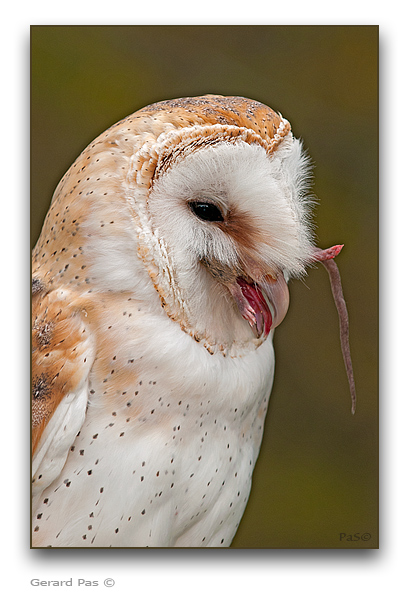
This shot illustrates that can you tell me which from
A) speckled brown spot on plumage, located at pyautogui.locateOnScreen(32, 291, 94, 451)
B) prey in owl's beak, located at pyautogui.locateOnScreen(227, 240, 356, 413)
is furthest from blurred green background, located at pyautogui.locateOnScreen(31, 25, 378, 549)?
speckled brown spot on plumage, located at pyautogui.locateOnScreen(32, 291, 94, 451)

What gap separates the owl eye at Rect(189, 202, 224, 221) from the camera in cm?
129

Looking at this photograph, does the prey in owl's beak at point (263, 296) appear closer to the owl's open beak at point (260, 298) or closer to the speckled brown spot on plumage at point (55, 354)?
the owl's open beak at point (260, 298)

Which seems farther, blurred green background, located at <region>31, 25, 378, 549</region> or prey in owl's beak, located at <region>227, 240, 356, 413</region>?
blurred green background, located at <region>31, 25, 378, 549</region>

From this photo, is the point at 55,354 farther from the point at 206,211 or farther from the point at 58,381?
the point at 206,211

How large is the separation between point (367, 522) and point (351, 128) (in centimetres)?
93

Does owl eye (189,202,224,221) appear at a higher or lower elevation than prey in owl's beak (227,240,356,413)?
higher

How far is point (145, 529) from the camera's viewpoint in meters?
1.39

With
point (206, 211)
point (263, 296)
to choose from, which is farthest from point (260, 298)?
point (206, 211)

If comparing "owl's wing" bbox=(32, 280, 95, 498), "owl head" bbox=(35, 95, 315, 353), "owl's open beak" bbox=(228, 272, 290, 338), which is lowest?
"owl's wing" bbox=(32, 280, 95, 498)

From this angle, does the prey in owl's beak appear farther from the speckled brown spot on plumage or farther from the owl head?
the speckled brown spot on plumage

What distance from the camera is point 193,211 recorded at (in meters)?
1.29

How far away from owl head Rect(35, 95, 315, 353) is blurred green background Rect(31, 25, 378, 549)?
0.16 m
